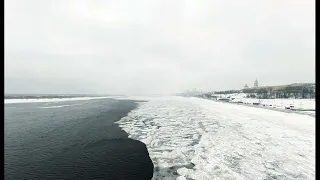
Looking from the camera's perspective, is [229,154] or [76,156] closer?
[229,154]

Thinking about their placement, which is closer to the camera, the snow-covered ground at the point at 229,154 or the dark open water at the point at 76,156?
the snow-covered ground at the point at 229,154

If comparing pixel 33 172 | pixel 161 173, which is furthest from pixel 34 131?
→ pixel 161 173

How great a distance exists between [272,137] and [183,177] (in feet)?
27.3

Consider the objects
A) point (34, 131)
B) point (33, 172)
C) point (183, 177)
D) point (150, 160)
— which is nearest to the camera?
point (183, 177)

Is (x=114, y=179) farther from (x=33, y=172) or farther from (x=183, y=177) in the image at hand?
(x=33, y=172)

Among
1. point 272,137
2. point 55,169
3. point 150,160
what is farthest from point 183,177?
point 272,137

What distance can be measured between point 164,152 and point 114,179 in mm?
2931

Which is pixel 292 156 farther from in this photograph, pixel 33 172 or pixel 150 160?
pixel 33 172

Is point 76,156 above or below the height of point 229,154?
below

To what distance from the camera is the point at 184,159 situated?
27.0ft

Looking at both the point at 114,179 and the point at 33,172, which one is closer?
the point at 114,179

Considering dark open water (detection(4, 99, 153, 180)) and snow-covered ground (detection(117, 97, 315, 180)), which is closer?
snow-covered ground (detection(117, 97, 315, 180))
